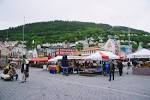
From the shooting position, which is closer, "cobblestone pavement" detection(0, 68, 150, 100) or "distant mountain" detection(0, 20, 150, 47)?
"cobblestone pavement" detection(0, 68, 150, 100)

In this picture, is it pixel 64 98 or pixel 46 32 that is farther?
pixel 46 32

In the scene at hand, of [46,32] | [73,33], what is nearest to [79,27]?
[73,33]

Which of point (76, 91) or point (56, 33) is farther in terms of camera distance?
point (56, 33)

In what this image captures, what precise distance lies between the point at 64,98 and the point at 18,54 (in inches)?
5473

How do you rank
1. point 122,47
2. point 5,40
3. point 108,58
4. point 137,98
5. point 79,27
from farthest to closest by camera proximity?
1. point 79,27
2. point 5,40
3. point 122,47
4. point 108,58
5. point 137,98

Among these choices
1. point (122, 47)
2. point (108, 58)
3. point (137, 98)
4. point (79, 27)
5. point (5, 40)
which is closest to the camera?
point (137, 98)

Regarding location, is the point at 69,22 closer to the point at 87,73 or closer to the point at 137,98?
the point at 87,73

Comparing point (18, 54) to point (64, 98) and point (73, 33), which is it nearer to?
point (73, 33)

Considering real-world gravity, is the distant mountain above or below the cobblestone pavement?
above

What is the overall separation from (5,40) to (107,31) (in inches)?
2075

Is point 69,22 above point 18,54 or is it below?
above

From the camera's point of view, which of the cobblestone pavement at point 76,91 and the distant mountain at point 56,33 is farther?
the distant mountain at point 56,33

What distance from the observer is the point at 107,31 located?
178m

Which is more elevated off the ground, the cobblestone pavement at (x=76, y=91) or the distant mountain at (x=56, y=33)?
the distant mountain at (x=56, y=33)
